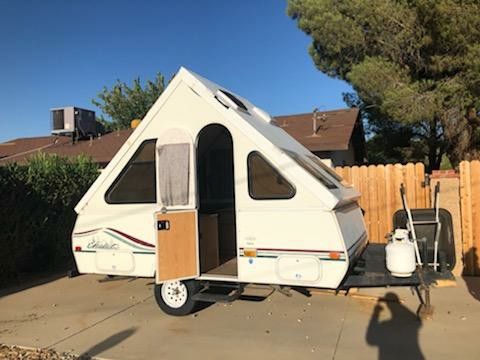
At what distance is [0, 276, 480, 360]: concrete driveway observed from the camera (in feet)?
14.8

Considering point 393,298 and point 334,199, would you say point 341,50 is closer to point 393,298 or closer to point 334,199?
point 393,298

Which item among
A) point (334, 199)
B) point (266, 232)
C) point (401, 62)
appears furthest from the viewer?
point (401, 62)

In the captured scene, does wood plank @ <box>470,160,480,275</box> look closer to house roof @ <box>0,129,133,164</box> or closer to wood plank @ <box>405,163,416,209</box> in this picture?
wood plank @ <box>405,163,416,209</box>

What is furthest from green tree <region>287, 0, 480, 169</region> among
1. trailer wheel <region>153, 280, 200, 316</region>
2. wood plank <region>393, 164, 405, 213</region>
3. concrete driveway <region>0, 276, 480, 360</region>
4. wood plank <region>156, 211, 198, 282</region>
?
trailer wheel <region>153, 280, 200, 316</region>

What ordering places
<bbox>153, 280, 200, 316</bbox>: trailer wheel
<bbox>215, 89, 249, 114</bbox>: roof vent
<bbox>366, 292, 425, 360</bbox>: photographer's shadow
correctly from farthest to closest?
<bbox>153, 280, 200, 316</bbox>: trailer wheel
<bbox>215, 89, 249, 114</bbox>: roof vent
<bbox>366, 292, 425, 360</bbox>: photographer's shadow

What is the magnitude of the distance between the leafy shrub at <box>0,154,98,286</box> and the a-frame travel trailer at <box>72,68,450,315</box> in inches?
103

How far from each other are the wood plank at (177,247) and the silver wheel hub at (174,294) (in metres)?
0.41

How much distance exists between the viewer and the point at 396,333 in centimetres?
489

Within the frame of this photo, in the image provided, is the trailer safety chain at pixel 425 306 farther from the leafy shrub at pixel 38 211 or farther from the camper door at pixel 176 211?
the leafy shrub at pixel 38 211

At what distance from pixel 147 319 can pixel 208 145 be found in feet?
9.68

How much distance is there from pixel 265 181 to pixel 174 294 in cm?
201

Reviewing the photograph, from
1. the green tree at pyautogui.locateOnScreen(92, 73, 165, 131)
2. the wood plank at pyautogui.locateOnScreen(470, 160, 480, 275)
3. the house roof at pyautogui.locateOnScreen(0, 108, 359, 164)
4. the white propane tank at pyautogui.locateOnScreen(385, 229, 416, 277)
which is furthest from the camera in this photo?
the green tree at pyautogui.locateOnScreen(92, 73, 165, 131)

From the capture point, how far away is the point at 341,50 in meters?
13.8

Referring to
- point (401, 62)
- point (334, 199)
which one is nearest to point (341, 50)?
point (401, 62)
